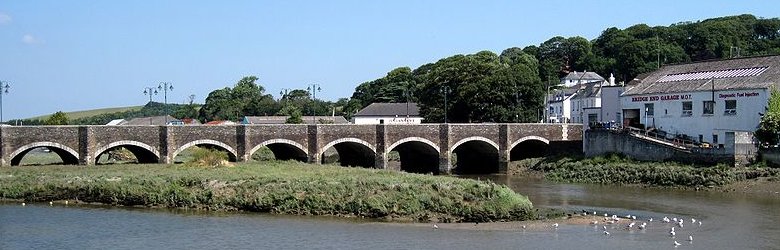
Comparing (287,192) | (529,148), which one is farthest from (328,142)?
(287,192)

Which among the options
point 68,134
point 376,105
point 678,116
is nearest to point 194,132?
point 68,134

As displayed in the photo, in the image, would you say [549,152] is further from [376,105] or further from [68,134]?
[376,105]

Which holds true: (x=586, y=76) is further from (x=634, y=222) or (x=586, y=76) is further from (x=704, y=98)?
(x=634, y=222)

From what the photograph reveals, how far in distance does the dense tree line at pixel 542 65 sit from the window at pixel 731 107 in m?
27.3

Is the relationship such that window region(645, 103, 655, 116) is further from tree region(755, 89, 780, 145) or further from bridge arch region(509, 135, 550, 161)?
tree region(755, 89, 780, 145)

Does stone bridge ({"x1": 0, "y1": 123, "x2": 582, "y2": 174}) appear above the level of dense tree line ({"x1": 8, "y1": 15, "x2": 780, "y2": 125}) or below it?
below

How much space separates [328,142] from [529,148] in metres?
16.6

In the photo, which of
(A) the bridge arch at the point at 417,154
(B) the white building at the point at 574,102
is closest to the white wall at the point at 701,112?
(B) the white building at the point at 574,102

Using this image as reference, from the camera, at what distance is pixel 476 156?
72.2 metres

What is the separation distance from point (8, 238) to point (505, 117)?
2234 inches

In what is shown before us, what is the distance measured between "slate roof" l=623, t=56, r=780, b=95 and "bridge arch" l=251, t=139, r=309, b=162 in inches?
933

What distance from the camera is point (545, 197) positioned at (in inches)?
1922

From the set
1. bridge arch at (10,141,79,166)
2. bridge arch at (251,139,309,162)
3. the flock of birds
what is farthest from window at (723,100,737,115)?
bridge arch at (10,141,79,166)

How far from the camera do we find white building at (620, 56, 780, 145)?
57.4m
